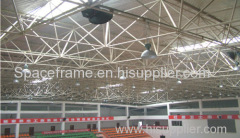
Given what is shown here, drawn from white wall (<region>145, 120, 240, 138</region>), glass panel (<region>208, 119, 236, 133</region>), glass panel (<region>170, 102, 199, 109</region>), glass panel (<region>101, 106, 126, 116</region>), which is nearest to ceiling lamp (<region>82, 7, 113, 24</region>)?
white wall (<region>145, 120, 240, 138</region>)

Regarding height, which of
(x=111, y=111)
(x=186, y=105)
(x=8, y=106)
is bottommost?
(x=111, y=111)

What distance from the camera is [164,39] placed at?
12242 mm

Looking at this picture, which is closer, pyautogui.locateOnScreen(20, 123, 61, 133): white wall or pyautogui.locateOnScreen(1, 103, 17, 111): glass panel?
pyautogui.locateOnScreen(1, 103, 17, 111): glass panel

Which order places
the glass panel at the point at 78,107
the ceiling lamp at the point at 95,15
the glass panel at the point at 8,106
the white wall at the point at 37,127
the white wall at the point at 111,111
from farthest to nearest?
the white wall at the point at 111,111 < the glass panel at the point at 78,107 < the white wall at the point at 37,127 < the glass panel at the point at 8,106 < the ceiling lamp at the point at 95,15

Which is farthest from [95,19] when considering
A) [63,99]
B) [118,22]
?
[63,99]

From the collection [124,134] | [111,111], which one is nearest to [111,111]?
[111,111]

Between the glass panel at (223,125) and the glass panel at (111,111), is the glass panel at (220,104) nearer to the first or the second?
the glass panel at (223,125)

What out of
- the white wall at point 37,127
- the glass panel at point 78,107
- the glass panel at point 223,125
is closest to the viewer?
the glass panel at point 223,125

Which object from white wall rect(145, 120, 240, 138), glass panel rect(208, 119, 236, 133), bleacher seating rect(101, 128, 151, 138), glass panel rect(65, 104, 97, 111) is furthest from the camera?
glass panel rect(65, 104, 97, 111)

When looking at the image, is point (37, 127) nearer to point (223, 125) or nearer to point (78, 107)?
point (78, 107)

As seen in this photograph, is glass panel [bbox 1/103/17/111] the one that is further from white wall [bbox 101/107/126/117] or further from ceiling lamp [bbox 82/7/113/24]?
ceiling lamp [bbox 82/7/113/24]

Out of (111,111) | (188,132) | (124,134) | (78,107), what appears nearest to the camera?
(188,132)

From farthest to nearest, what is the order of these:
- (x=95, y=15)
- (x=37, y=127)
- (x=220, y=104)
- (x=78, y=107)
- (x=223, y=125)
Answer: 1. (x=78, y=107)
2. (x=37, y=127)
3. (x=220, y=104)
4. (x=223, y=125)
5. (x=95, y=15)

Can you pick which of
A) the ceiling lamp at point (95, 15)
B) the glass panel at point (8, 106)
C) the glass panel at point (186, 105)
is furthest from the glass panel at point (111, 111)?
the ceiling lamp at point (95, 15)
